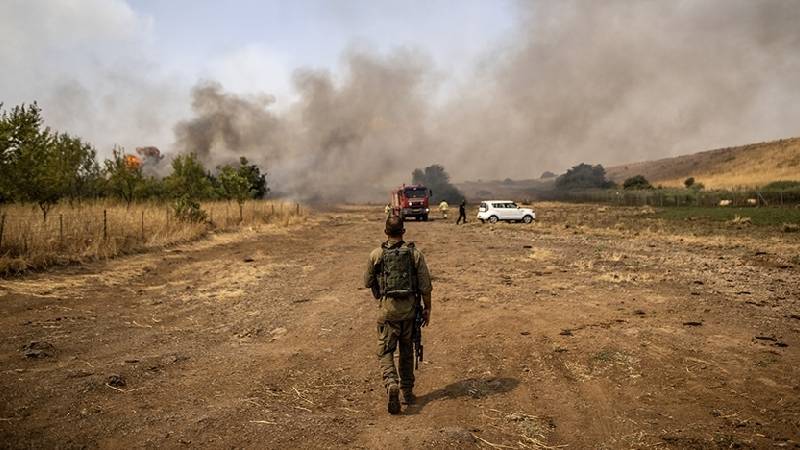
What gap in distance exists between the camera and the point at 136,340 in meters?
7.83

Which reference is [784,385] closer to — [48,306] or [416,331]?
[416,331]

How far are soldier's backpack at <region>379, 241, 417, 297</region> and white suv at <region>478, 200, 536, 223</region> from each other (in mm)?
31316

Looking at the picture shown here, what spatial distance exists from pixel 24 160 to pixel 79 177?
14.5 m

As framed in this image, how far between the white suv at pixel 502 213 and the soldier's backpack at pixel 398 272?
31316 mm

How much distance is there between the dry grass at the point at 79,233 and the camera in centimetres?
1296

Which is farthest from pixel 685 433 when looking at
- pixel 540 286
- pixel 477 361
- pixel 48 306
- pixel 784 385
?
pixel 48 306

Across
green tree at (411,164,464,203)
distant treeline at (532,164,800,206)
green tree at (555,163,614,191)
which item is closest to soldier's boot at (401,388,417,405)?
distant treeline at (532,164,800,206)

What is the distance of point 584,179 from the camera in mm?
109312

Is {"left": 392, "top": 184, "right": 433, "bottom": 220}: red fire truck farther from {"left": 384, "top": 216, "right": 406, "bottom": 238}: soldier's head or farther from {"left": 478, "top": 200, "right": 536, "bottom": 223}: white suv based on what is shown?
{"left": 384, "top": 216, "right": 406, "bottom": 238}: soldier's head

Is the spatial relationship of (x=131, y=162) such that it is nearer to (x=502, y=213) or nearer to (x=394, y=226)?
(x=502, y=213)

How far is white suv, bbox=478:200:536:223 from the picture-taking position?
36.4m

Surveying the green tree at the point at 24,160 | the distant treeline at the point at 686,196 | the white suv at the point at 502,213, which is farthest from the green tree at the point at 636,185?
the green tree at the point at 24,160

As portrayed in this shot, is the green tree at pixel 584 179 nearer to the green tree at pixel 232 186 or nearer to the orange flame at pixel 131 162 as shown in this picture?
the green tree at pixel 232 186

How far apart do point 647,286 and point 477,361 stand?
6934 mm
